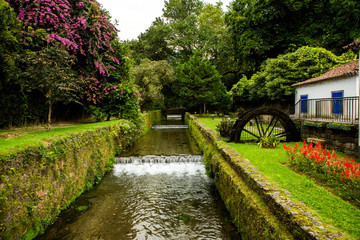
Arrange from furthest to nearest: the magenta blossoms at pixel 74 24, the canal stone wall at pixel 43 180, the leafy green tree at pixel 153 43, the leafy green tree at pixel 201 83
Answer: the leafy green tree at pixel 153 43
the leafy green tree at pixel 201 83
the magenta blossoms at pixel 74 24
the canal stone wall at pixel 43 180

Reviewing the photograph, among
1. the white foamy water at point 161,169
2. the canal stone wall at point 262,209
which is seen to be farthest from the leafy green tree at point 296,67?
the canal stone wall at point 262,209

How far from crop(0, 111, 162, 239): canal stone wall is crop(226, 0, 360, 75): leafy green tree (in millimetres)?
22996

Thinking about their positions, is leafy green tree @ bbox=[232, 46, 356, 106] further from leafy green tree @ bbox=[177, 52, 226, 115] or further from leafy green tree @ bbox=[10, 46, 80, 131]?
leafy green tree @ bbox=[10, 46, 80, 131]

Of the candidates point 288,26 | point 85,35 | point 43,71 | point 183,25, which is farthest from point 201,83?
point 43,71

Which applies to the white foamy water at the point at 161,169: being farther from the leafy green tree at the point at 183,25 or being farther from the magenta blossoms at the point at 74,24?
the leafy green tree at the point at 183,25

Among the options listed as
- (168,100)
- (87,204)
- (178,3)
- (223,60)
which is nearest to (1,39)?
(87,204)

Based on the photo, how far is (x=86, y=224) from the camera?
5.59 m

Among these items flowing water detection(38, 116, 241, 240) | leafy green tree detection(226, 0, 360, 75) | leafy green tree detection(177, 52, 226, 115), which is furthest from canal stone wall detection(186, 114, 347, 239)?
leafy green tree detection(177, 52, 226, 115)

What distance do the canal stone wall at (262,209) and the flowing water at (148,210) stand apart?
26.0 inches

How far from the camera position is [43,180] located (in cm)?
519

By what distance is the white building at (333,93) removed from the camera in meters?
10.4

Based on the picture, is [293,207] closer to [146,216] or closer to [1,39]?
[146,216]

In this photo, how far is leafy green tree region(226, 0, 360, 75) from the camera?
2050cm

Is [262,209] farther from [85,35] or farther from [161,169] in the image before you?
[85,35]
